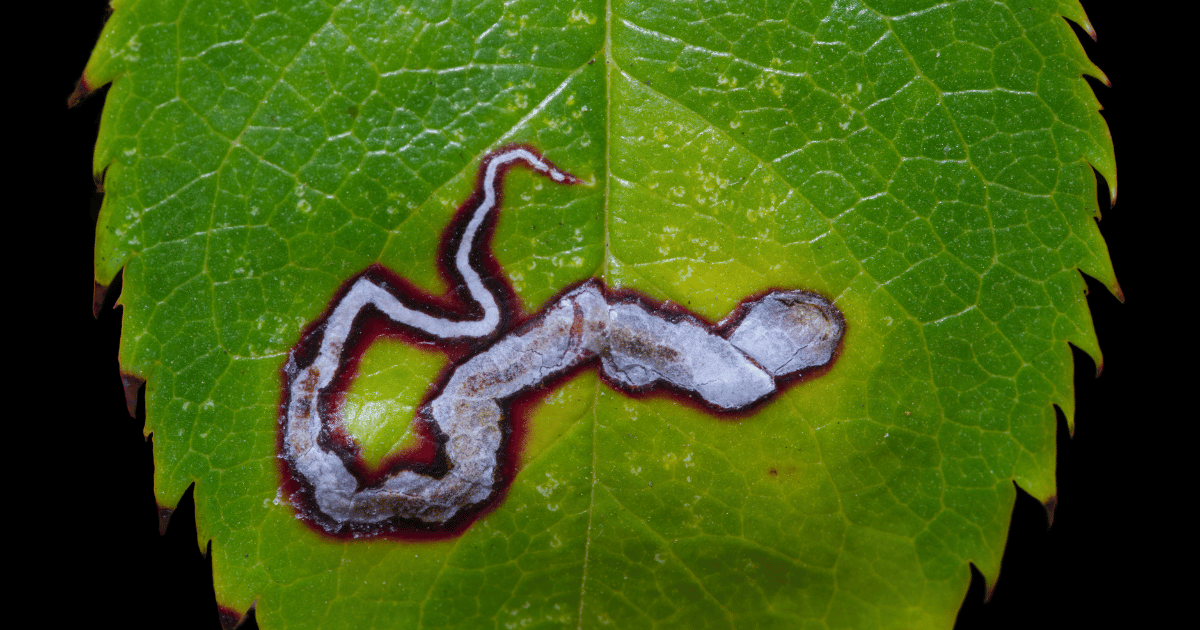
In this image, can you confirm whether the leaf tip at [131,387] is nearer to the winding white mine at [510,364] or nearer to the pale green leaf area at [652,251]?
the pale green leaf area at [652,251]

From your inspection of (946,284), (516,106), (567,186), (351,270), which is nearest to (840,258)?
(946,284)

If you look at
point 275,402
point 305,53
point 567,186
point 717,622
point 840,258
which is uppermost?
point 305,53

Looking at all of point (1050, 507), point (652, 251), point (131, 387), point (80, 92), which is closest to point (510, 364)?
point (652, 251)

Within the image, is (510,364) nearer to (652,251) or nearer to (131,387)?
(652,251)

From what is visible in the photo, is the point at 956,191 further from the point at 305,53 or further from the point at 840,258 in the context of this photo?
the point at 305,53

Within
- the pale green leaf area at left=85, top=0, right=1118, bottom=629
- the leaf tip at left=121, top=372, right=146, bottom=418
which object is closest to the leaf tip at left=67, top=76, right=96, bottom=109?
the pale green leaf area at left=85, top=0, right=1118, bottom=629

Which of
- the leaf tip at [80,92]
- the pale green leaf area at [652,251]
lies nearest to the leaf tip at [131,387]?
the pale green leaf area at [652,251]
